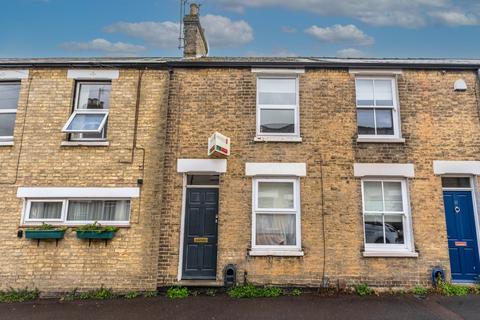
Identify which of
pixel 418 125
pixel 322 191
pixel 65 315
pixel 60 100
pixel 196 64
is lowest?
pixel 65 315

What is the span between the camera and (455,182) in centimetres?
749

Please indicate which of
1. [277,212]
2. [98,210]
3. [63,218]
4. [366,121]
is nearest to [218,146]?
[277,212]

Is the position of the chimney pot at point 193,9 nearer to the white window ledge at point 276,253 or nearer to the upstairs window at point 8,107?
the upstairs window at point 8,107

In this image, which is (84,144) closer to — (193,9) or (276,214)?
(276,214)

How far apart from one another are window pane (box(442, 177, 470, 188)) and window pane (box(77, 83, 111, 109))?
862 cm

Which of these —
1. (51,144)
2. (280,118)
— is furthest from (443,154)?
(51,144)

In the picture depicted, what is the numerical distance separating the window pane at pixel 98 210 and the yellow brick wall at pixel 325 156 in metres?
1.07

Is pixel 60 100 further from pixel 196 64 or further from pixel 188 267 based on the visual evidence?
pixel 188 267

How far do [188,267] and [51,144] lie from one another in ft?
14.8

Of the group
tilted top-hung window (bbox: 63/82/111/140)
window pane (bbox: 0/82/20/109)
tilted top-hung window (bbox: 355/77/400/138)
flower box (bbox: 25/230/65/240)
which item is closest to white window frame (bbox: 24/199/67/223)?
flower box (bbox: 25/230/65/240)

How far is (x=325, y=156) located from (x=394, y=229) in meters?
2.34

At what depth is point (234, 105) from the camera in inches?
305

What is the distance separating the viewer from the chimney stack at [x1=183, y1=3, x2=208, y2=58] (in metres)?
9.70

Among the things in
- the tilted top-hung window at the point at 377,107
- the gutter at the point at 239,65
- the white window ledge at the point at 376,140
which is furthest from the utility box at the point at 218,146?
the tilted top-hung window at the point at 377,107
